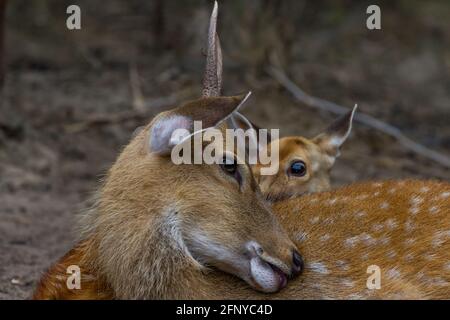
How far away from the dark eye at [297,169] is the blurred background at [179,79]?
6.43 ft

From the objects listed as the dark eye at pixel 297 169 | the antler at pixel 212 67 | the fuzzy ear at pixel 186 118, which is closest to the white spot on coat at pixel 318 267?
the fuzzy ear at pixel 186 118

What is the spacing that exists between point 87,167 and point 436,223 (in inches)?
204

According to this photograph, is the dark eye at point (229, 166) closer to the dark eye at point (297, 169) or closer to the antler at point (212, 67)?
the antler at point (212, 67)

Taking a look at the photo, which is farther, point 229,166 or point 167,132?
point 229,166

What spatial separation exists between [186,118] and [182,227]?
555mm

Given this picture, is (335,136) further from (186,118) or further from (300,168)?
(186,118)

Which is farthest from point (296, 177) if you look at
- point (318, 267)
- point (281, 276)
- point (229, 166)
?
point (281, 276)

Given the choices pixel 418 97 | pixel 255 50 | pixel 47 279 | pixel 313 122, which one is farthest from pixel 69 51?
pixel 47 279

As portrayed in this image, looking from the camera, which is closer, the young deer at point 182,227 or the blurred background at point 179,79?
the young deer at point 182,227

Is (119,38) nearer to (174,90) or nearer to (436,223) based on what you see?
(174,90)

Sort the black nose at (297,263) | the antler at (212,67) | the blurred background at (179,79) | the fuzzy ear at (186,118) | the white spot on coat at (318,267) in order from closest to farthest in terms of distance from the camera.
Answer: the fuzzy ear at (186,118), the black nose at (297,263), the white spot on coat at (318,267), the antler at (212,67), the blurred background at (179,79)

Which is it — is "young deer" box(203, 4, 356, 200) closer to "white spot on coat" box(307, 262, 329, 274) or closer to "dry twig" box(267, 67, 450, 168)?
"white spot on coat" box(307, 262, 329, 274)

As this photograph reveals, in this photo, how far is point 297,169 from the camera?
25.0 feet

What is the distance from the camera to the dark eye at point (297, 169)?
24.9 ft
